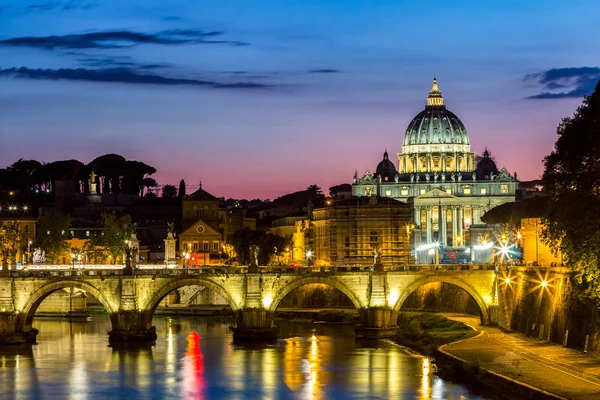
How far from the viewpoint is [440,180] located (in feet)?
585

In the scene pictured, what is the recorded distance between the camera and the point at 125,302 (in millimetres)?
65688

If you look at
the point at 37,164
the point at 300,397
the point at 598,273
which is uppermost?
the point at 37,164

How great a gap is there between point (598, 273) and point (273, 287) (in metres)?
22.2

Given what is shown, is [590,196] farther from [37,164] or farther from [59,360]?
[37,164]

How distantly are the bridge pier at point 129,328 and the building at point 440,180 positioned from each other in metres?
90.8

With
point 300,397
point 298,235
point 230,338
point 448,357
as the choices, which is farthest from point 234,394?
point 298,235

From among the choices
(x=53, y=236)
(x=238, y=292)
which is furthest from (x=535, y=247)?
(x=53, y=236)

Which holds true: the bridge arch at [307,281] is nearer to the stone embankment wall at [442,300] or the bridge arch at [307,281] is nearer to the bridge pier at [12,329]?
the stone embankment wall at [442,300]

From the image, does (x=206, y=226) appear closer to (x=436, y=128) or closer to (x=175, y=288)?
(x=175, y=288)

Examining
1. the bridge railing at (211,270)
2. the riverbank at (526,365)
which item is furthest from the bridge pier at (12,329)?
the riverbank at (526,365)

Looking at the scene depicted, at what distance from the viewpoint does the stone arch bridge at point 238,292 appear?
65750mm

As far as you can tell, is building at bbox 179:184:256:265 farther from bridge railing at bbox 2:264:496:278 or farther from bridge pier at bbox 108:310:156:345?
bridge pier at bbox 108:310:156:345

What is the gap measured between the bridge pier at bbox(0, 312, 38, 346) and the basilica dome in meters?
127

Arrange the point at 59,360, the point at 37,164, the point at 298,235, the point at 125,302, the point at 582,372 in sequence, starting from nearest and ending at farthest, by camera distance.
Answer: the point at 582,372 < the point at 59,360 < the point at 125,302 < the point at 298,235 < the point at 37,164
